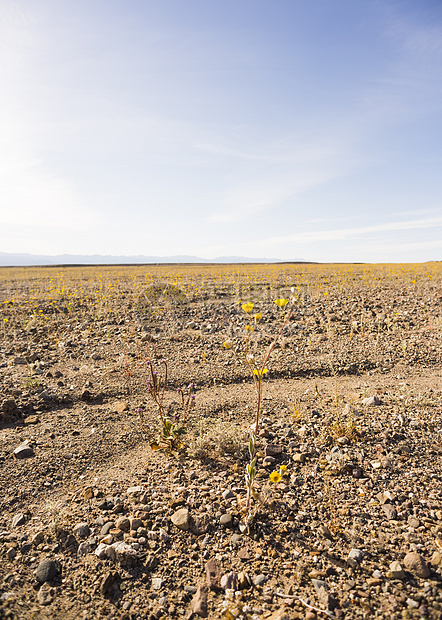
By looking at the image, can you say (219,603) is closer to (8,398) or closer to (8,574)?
(8,574)

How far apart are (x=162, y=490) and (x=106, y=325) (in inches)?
258

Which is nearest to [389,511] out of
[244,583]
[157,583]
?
[244,583]

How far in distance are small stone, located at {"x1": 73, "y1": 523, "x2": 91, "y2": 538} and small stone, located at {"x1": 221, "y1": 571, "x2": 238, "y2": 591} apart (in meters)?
1.16

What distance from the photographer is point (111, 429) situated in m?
4.25

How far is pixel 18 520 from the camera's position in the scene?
285cm

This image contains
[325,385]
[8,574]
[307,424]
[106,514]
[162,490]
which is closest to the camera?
[8,574]

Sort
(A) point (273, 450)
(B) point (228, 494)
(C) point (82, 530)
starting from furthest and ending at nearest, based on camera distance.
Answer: (A) point (273, 450), (B) point (228, 494), (C) point (82, 530)

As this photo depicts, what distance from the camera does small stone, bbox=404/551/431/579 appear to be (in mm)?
2182

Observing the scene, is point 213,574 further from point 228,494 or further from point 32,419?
point 32,419

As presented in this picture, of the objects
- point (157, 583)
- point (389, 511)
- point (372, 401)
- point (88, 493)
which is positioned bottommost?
point (157, 583)

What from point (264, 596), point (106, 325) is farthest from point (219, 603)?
point (106, 325)

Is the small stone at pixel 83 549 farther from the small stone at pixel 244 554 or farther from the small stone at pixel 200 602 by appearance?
the small stone at pixel 244 554

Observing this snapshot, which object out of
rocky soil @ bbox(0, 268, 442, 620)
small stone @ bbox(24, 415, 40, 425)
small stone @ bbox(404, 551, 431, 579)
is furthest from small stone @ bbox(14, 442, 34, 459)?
small stone @ bbox(404, 551, 431, 579)

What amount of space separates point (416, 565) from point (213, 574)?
138 centimetres
